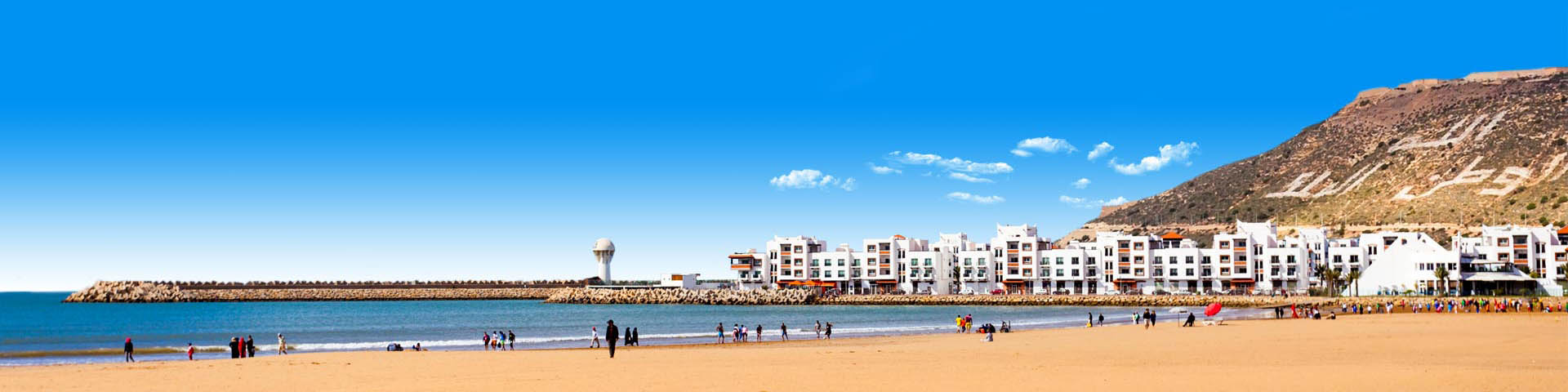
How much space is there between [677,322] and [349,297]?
3599 inches

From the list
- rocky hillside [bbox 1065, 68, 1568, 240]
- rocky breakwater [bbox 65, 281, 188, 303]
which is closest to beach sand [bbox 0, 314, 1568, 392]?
rocky hillside [bbox 1065, 68, 1568, 240]

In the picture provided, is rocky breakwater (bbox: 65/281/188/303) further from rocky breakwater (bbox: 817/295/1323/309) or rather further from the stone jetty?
rocky breakwater (bbox: 817/295/1323/309)

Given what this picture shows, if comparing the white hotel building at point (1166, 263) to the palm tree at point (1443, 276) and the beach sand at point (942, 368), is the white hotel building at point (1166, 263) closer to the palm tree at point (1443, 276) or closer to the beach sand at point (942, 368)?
the palm tree at point (1443, 276)

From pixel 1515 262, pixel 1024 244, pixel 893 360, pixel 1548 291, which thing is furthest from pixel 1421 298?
pixel 893 360

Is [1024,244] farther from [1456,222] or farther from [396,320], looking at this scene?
[396,320]

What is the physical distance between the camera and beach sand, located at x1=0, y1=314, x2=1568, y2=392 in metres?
24.1

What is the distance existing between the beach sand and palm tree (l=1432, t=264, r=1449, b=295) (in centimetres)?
6046

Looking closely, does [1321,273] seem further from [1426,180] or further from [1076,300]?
[1426,180]

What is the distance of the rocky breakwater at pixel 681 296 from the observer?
422ft

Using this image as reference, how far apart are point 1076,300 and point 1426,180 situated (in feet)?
242

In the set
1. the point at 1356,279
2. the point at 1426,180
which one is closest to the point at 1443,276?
the point at 1356,279

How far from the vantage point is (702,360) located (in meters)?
33.4

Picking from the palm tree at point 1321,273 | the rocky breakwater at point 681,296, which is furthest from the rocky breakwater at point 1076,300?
the palm tree at point 1321,273

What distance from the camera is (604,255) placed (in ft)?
554
